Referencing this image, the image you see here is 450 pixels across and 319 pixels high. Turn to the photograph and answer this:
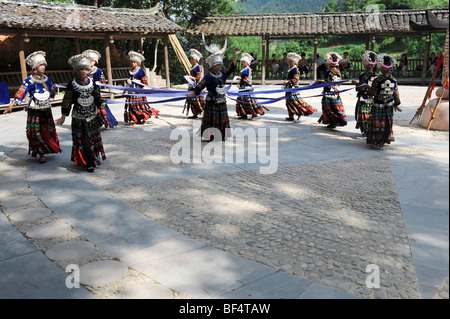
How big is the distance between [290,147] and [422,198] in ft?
9.23

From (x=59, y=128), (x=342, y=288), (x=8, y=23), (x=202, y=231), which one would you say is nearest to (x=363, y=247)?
(x=342, y=288)

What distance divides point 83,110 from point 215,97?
256 cm

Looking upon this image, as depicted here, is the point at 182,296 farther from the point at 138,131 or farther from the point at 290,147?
the point at 138,131

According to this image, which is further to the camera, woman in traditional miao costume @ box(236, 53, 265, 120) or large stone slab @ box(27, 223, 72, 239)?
woman in traditional miao costume @ box(236, 53, 265, 120)

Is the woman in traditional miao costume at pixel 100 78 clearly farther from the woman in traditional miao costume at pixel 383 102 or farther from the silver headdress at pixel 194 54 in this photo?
the woman in traditional miao costume at pixel 383 102

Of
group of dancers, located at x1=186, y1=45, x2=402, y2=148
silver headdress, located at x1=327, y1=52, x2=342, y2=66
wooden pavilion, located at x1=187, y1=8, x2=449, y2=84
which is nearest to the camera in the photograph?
group of dancers, located at x1=186, y1=45, x2=402, y2=148

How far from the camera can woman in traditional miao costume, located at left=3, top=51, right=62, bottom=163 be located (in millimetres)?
5922

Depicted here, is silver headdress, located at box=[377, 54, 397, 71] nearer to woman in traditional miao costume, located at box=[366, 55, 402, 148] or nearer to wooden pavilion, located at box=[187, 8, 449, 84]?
woman in traditional miao costume, located at box=[366, 55, 402, 148]

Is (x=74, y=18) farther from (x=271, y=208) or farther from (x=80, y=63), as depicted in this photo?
(x=271, y=208)

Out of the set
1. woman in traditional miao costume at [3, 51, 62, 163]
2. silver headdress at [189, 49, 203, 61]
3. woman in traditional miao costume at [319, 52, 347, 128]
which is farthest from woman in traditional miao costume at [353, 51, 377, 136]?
woman in traditional miao costume at [3, 51, 62, 163]

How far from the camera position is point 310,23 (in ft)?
63.9

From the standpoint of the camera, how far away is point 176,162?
622 cm

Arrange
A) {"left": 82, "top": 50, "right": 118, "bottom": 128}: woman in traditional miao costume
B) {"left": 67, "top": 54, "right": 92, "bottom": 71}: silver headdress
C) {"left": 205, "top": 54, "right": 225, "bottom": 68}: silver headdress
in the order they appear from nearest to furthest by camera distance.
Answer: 1. {"left": 67, "top": 54, "right": 92, "bottom": 71}: silver headdress
2. {"left": 205, "top": 54, "right": 225, "bottom": 68}: silver headdress
3. {"left": 82, "top": 50, "right": 118, "bottom": 128}: woman in traditional miao costume

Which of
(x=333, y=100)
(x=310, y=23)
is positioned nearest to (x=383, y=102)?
(x=333, y=100)
